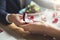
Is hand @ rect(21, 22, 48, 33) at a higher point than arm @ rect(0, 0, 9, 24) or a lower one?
lower

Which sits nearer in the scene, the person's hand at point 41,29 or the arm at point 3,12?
the person's hand at point 41,29

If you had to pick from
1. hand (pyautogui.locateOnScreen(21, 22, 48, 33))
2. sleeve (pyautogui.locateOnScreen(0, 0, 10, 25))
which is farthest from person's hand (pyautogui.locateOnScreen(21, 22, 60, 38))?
sleeve (pyautogui.locateOnScreen(0, 0, 10, 25))

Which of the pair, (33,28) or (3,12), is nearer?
(33,28)

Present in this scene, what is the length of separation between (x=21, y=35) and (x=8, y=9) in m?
0.34

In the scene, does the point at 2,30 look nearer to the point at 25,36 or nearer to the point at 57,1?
the point at 25,36

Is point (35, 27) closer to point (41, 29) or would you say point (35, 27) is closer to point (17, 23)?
point (41, 29)

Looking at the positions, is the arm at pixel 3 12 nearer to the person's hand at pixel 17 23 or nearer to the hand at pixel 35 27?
the person's hand at pixel 17 23

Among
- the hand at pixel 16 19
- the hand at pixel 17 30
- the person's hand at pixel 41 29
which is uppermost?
the hand at pixel 16 19

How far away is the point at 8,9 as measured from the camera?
1.05 meters

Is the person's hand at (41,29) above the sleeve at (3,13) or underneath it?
underneath

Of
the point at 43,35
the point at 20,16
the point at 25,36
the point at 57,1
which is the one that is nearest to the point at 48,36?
the point at 43,35

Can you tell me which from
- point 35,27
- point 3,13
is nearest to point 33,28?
point 35,27

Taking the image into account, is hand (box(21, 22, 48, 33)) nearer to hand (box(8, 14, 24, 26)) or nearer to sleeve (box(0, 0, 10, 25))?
hand (box(8, 14, 24, 26))

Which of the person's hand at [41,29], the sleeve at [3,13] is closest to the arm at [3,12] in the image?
the sleeve at [3,13]
